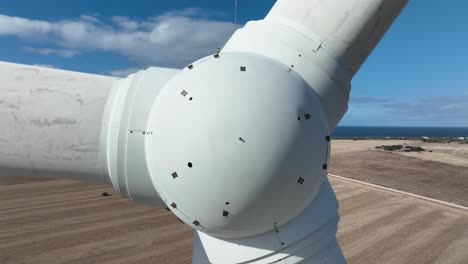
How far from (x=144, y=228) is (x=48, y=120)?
11255 mm

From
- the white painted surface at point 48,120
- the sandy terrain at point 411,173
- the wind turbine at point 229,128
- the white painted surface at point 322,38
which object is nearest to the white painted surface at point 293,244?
the wind turbine at point 229,128

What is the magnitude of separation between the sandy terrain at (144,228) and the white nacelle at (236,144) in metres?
8.78

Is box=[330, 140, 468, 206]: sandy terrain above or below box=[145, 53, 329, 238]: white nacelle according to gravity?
below

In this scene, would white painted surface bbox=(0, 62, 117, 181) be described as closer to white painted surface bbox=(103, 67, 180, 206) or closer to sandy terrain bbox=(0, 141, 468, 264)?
white painted surface bbox=(103, 67, 180, 206)

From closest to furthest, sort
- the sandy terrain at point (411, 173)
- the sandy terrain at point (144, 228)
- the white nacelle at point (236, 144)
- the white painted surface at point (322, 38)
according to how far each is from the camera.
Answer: the white nacelle at point (236, 144) < the white painted surface at point (322, 38) < the sandy terrain at point (144, 228) < the sandy terrain at point (411, 173)

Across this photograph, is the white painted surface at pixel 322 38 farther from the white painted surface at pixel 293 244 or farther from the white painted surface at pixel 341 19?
the white painted surface at pixel 293 244

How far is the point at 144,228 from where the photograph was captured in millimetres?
13133

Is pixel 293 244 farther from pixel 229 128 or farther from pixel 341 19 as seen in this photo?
pixel 341 19

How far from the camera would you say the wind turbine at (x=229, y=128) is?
2615 millimetres

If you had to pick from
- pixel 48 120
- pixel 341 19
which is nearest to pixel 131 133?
pixel 48 120

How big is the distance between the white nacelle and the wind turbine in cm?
1

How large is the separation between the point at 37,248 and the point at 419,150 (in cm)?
4828

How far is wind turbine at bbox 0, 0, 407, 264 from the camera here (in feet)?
8.58

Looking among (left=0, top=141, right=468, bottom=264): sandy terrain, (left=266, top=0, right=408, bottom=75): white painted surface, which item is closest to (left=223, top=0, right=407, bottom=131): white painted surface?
(left=266, top=0, right=408, bottom=75): white painted surface
